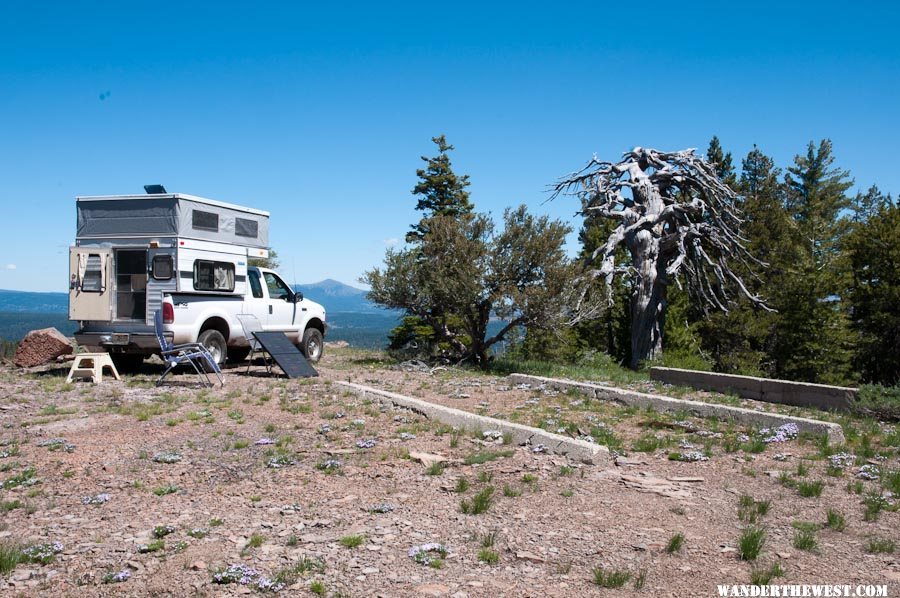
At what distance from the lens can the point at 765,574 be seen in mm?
4371

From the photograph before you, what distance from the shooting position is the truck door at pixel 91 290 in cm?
1343

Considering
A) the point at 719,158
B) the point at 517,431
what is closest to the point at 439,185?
the point at 719,158

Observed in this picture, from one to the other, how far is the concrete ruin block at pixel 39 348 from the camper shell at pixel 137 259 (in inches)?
87.6

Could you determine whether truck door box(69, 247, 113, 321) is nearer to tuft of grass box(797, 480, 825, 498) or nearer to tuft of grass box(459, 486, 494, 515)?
tuft of grass box(459, 486, 494, 515)

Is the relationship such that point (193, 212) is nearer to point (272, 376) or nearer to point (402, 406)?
point (272, 376)

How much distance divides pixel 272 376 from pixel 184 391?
2421 mm

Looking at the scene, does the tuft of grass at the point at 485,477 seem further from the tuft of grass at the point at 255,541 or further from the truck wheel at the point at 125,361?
the truck wheel at the point at 125,361

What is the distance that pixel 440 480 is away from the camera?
6.52 metres

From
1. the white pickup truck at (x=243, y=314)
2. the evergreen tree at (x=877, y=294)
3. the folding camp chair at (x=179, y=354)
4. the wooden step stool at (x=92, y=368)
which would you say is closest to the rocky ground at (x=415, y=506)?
the folding camp chair at (x=179, y=354)

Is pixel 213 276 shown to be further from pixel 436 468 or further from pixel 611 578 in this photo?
pixel 611 578

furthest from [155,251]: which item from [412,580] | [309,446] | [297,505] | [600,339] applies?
[600,339]

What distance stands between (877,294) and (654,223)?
9957mm

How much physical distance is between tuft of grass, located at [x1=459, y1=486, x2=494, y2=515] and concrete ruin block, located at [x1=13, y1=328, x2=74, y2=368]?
13.0 m

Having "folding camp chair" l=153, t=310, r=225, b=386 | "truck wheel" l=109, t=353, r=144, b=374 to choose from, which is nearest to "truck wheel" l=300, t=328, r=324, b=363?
"truck wheel" l=109, t=353, r=144, b=374
